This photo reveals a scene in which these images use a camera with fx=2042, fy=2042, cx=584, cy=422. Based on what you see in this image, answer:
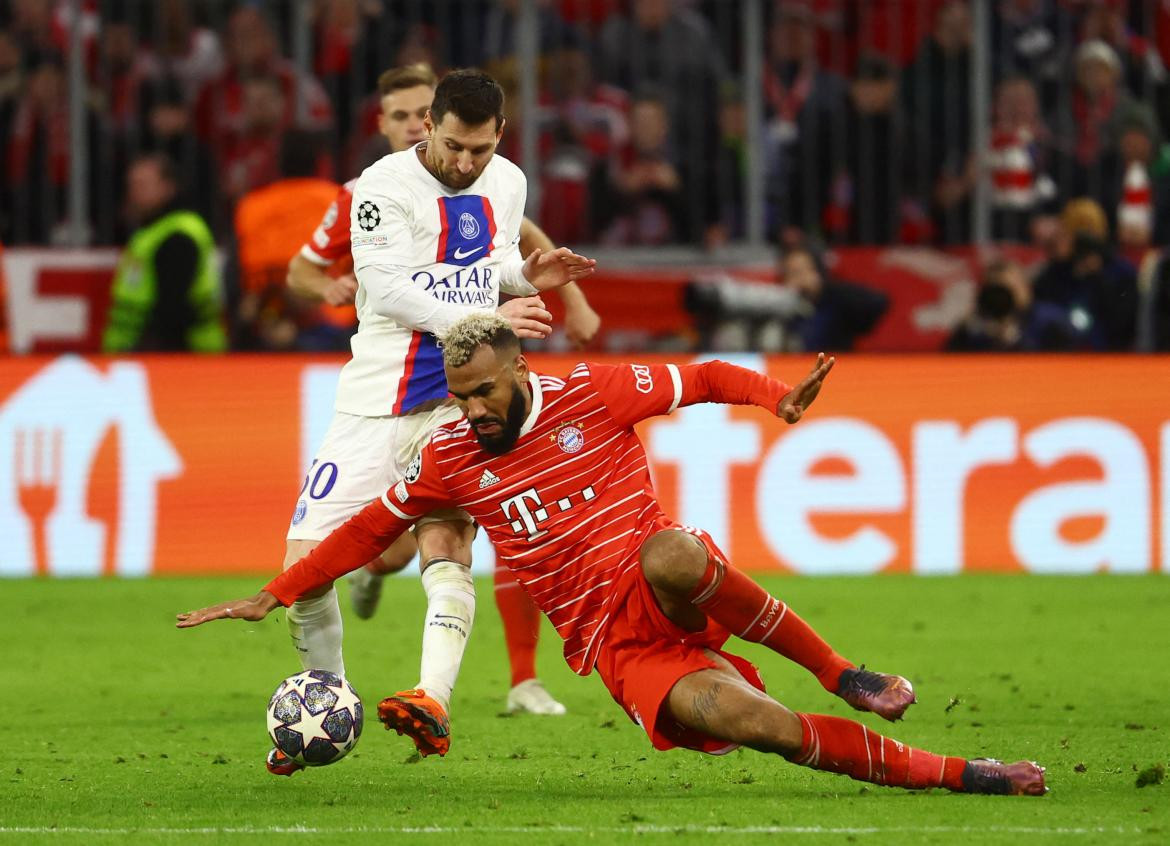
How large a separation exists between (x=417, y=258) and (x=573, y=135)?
7.51 m

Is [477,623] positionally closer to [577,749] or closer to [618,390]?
[577,749]

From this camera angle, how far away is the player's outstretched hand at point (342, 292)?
709 cm

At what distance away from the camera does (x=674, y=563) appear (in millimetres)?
5395

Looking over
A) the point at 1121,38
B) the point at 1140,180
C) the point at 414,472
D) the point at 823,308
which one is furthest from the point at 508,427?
the point at 1121,38

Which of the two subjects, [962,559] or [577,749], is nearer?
[577,749]

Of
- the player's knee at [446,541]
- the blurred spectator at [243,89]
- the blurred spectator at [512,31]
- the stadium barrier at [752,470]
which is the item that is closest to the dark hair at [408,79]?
the player's knee at [446,541]

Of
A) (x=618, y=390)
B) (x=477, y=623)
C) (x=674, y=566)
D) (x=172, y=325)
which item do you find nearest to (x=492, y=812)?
(x=674, y=566)

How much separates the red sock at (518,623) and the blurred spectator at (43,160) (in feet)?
21.9

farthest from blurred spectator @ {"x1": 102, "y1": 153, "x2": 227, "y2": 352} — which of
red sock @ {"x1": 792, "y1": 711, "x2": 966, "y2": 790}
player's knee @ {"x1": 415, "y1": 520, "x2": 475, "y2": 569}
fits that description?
red sock @ {"x1": 792, "y1": 711, "x2": 966, "y2": 790}

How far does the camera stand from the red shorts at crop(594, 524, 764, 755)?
5488 mm

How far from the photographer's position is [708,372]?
19.0 ft

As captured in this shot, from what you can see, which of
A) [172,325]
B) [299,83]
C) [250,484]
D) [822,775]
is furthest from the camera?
[299,83]

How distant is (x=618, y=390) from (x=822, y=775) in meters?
1.38

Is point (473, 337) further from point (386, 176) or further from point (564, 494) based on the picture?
point (386, 176)
